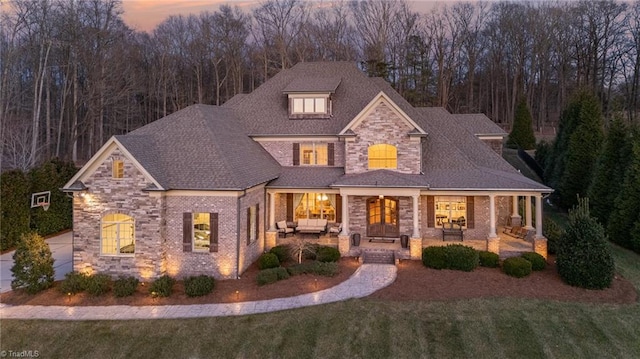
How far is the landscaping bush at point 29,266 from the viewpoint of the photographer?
14.0 metres

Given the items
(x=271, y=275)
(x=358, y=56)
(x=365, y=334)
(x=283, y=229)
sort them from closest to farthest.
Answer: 1. (x=365, y=334)
2. (x=271, y=275)
3. (x=283, y=229)
4. (x=358, y=56)

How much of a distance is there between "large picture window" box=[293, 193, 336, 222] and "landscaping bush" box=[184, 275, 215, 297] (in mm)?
7919

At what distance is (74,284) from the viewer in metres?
14.0

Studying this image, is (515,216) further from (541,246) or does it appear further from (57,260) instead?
(57,260)

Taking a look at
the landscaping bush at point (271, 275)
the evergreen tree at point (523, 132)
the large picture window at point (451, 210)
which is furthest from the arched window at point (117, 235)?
the evergreen tree at point (523, 132)

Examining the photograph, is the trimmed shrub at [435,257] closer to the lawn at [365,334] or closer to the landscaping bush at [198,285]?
the lawn at [365,334]

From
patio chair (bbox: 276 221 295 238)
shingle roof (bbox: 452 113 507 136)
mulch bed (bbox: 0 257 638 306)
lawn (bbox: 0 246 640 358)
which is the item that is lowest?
lawn (bbox: 0 246 640 358)

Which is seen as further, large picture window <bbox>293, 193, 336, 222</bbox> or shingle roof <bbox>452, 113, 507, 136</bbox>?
shingle roof <bbox>452, 113, 507, 136</bbox>

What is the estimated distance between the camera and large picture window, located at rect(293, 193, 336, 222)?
21406 mm

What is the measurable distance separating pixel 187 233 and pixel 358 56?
3580 cm

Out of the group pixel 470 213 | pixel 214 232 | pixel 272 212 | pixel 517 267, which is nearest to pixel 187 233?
pixel 214 232

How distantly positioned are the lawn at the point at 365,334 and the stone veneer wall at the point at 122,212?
341cm

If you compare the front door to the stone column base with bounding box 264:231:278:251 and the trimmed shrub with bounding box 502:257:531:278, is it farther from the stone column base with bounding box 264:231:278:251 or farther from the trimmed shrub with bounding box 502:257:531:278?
the trimmed shrub with bounding box 502:257:531:278

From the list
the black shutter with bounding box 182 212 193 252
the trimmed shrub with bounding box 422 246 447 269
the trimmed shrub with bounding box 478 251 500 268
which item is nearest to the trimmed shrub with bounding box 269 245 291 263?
the black shutter with bounding box 182 212 193 252
